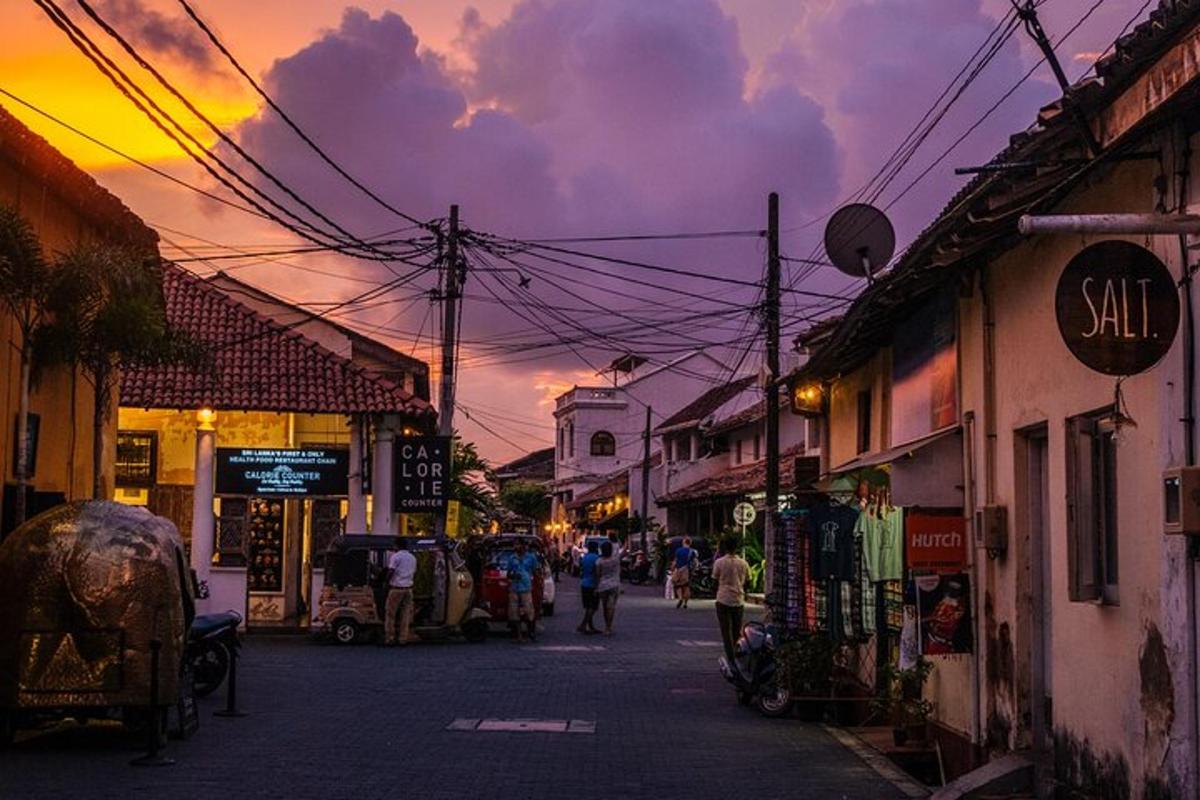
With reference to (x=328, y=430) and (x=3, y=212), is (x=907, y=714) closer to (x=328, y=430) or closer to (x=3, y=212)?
(x=3, y=212)

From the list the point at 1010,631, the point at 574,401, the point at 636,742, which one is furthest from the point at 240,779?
the point at 574,401

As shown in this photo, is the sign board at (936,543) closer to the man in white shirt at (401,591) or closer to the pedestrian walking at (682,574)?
the man in white shirt at (401,591)

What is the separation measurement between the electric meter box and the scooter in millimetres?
9426

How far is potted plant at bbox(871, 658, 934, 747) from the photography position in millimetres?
14000

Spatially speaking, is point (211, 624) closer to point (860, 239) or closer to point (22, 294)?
point (22, 294)

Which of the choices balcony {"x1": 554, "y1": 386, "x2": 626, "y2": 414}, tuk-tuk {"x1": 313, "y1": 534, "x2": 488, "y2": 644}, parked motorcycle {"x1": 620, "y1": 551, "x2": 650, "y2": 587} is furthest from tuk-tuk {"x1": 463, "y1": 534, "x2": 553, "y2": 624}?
balcony {"x1": 554, "y1": 386, "x2": 626, "y2": 414}

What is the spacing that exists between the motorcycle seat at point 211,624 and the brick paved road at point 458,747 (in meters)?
0.90

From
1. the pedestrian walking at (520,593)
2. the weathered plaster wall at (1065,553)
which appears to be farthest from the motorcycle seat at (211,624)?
the pedestrian walking at (520,593)

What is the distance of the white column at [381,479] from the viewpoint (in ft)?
98.8

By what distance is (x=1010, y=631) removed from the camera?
11867mm

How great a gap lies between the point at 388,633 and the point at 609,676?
6523mm

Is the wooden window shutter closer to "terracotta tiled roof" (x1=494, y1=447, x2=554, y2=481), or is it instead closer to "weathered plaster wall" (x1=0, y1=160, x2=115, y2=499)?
"weathered plaster wall" (x1=0, y1=160, x2=115, y2=499)

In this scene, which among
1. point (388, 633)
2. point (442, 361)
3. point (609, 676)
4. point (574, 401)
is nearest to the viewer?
point (609, 676)

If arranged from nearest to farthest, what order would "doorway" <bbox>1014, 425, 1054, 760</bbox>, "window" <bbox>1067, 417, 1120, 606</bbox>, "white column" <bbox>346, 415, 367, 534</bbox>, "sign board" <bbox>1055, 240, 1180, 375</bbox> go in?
"sign board" <bbox>1055, 240, 1180, 375</bbox>, "window" <bbox>1067, 417, 1120, 606</bbox>, "doorway" <bbox>1014, 425, 1054, 760</bbox>, "white column" <bbox>346, 415, 367, 534</bbox>
